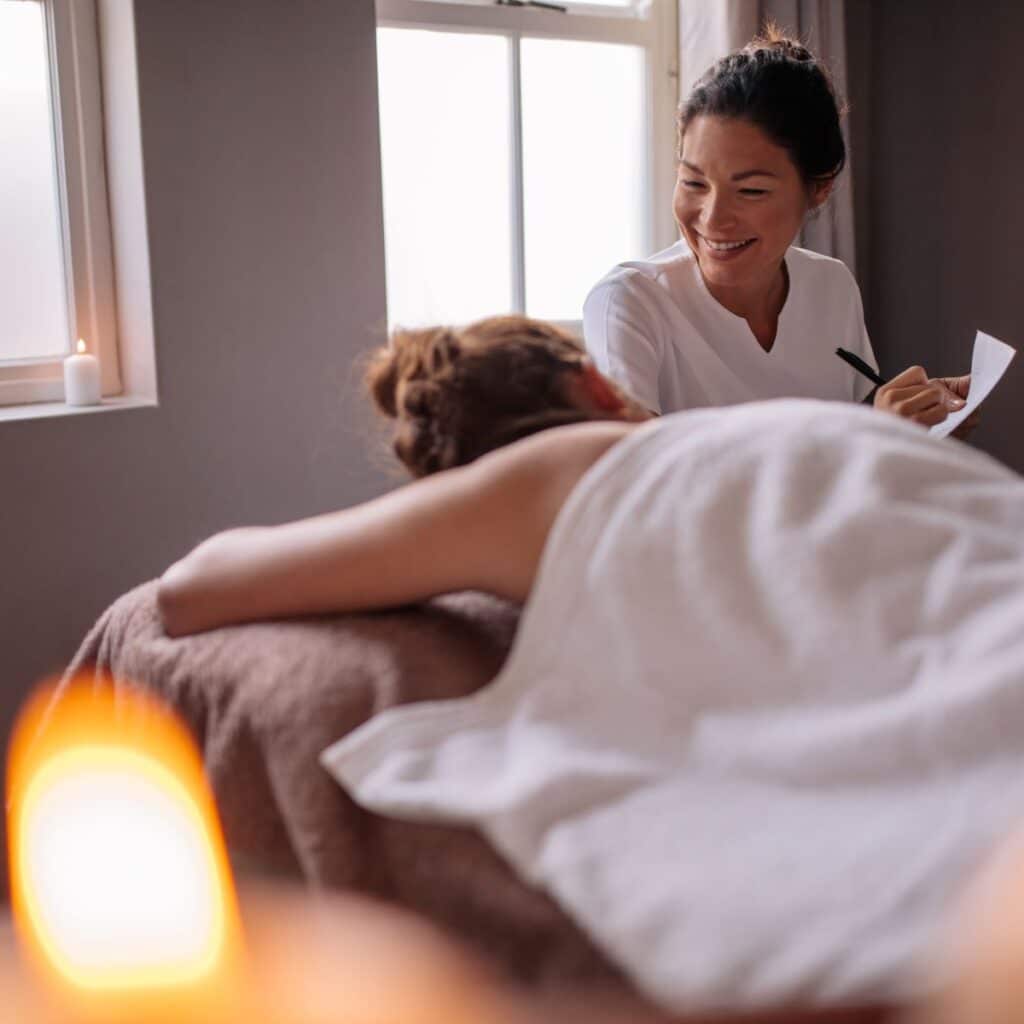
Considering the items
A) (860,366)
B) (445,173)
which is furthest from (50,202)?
(860,366)

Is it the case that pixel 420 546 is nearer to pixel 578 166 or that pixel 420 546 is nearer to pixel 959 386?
pixel 959 386

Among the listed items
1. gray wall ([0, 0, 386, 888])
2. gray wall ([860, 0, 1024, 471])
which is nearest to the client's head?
gray wall ([0, 0, 386, 888])

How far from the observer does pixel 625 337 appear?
79.5 inches

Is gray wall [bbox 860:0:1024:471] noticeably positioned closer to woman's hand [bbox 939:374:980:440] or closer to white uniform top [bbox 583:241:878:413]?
white uniform top [bbox 583:241:878:413]

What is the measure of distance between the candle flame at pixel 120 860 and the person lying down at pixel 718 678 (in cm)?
12

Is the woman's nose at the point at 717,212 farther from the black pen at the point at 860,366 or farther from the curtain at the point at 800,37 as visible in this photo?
the curtain at the point at 800,37

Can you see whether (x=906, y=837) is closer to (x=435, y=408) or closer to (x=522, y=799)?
(x=522, y=799)

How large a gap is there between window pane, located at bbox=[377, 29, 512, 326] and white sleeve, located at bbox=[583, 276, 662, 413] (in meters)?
0.58

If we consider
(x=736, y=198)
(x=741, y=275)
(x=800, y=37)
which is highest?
(x=800, y=37)

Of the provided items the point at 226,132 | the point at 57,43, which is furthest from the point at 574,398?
the point at 57,43

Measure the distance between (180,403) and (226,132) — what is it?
433 mm

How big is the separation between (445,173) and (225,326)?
2.33 feet

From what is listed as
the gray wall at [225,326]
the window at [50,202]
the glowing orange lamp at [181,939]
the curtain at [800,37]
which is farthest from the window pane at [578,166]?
the glowing orange lamp at [181,939]

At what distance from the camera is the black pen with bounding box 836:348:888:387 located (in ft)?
6.85
